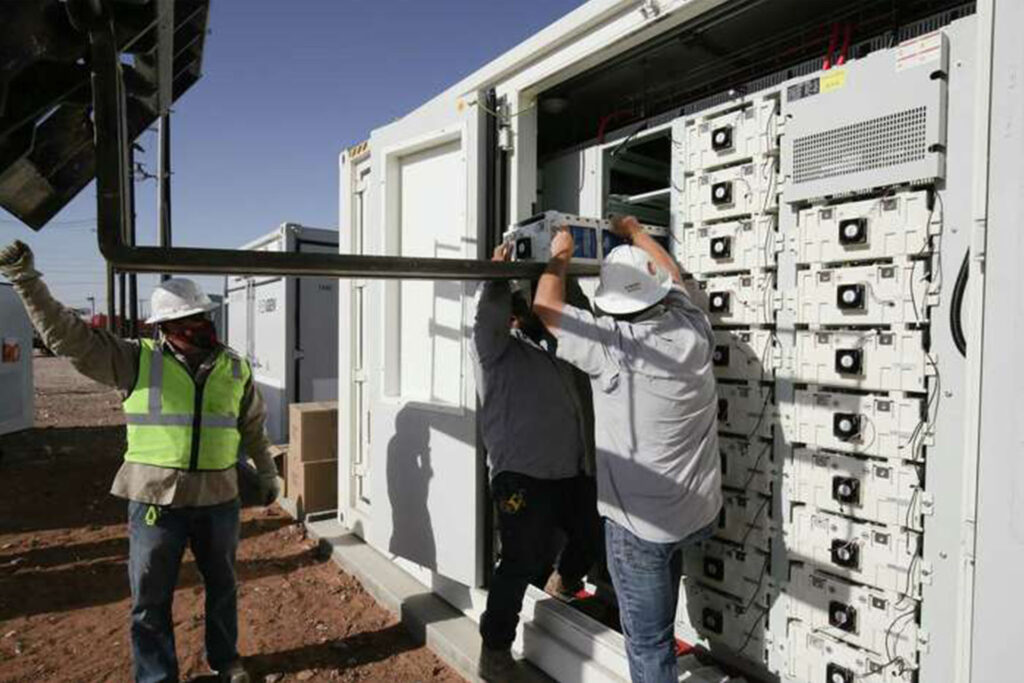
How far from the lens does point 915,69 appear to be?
207 centimetres

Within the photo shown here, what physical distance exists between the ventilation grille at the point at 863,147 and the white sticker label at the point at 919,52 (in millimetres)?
157

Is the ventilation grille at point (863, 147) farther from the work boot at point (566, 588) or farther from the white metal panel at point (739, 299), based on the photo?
the work boot at point (566, 588)

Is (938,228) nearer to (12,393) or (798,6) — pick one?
(798,6)

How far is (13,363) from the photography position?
8.85m

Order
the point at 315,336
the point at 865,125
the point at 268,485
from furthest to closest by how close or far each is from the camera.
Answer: the point at 315,336, the point at 268,485, the point at 865,125

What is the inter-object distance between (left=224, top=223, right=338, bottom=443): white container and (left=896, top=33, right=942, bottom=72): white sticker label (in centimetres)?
614

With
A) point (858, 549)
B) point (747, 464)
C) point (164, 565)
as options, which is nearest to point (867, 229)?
point (747, 464)

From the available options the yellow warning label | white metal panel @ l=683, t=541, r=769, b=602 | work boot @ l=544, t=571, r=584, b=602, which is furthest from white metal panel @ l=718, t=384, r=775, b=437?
work boot @ l=544, t=571, r=584, b=602

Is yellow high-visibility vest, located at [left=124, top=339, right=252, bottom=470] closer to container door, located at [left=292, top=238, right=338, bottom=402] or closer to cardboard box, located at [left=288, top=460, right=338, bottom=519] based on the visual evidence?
cardboard box, located at [left=288, top=460, right=338, bottom=519]

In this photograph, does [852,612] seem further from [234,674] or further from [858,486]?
[234,674]

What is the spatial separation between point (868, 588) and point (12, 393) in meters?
11.0

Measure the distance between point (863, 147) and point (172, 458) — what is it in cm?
308

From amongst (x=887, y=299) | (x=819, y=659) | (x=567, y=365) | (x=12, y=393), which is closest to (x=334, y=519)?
(x=567, y=365)

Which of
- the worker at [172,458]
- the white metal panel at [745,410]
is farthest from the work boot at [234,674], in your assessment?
the white metal panel at [745,410]
